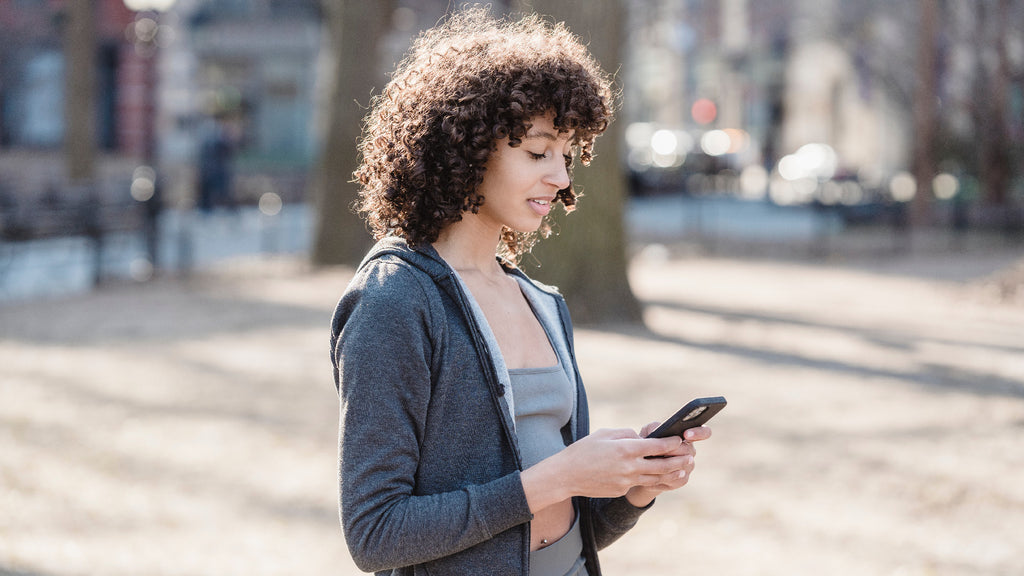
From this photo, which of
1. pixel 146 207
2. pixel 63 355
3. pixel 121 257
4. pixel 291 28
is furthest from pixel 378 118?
pixel 291 28

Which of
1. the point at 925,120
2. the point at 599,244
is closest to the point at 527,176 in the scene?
the point at 599,244

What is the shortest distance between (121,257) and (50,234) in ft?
4.83

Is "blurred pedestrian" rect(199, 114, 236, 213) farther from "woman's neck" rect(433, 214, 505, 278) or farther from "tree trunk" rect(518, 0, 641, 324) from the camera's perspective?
"woman's neck" rect(433, 214, 505, 278)

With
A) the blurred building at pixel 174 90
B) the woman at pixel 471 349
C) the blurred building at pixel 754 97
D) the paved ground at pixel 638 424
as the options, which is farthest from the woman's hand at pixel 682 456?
the blurred building at pixel 754 97

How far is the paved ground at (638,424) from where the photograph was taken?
5422 mm

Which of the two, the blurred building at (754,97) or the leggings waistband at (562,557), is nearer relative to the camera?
the leggings waistband at (562,557)

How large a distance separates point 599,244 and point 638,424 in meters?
3.91

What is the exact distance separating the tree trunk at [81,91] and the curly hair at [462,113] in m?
22.0

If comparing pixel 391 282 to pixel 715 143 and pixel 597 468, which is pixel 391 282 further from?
pixel 715 143

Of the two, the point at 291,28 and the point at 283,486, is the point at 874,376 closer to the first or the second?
the point at 283,486

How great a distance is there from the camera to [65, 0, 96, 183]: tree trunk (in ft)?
74.9

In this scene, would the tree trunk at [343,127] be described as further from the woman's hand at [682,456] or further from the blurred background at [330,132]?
the woman's hand at [682,456]

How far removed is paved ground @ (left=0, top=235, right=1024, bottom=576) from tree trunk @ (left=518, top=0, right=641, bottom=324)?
37cm

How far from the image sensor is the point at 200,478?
6.55 m
